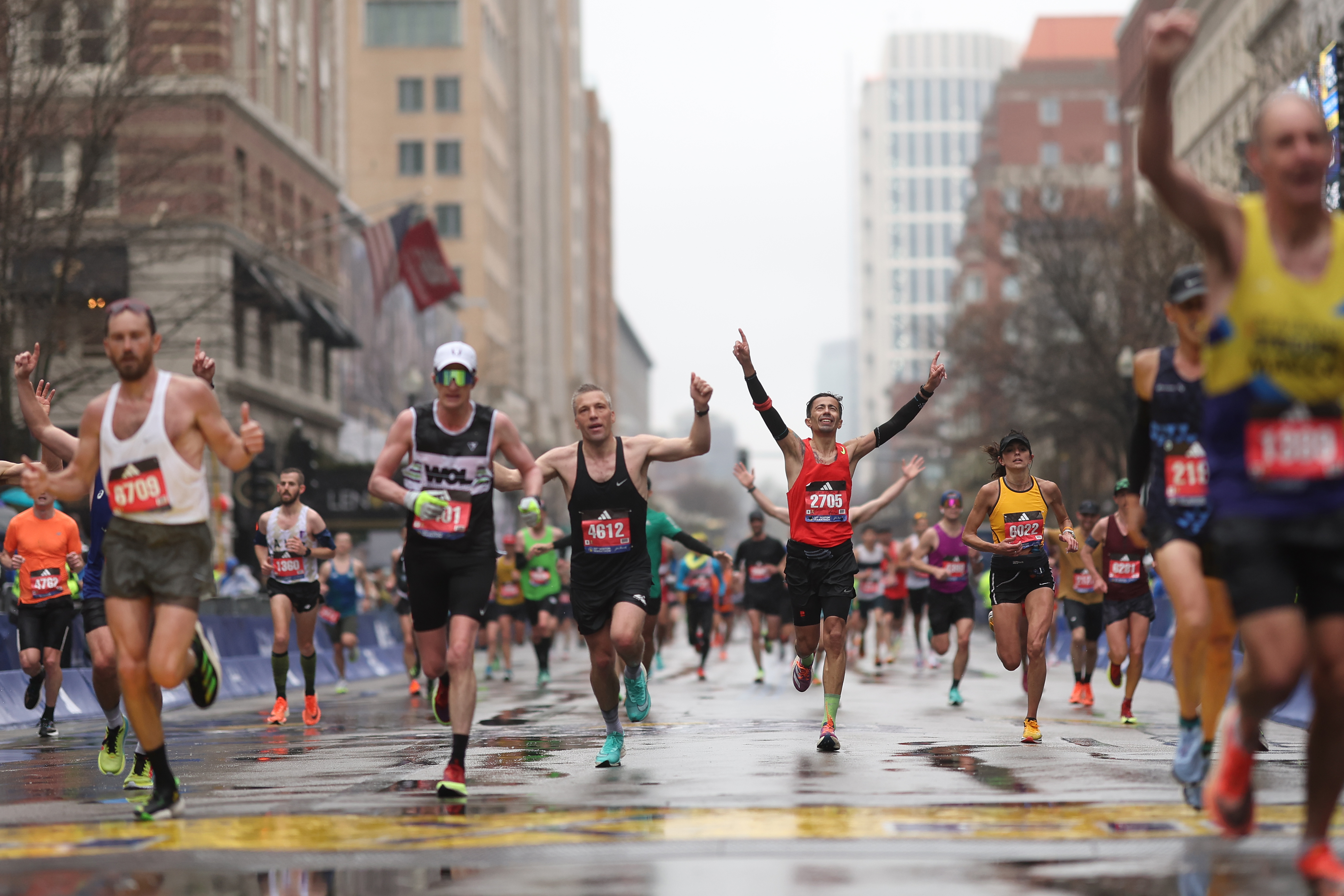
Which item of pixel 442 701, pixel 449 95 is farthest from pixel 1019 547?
pixel 449 95

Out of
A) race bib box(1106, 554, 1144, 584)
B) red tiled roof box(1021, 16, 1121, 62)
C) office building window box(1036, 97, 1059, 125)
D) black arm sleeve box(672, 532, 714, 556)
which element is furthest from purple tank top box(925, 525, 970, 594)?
red tiled roof box(1021, 16, 1121, 62)

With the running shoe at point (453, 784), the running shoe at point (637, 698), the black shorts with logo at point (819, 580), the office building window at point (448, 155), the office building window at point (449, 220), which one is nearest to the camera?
the running shoe at point (453, 784)

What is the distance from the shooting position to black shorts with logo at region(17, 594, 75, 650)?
50.5ft

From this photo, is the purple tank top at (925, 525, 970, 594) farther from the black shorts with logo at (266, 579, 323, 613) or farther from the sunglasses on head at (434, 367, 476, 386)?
the sunglasses on head at (434, 367, 476, 386)

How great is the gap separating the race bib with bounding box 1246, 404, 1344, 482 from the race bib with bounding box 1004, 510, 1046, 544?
743 centimetres

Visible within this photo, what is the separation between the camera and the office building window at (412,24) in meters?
87.5

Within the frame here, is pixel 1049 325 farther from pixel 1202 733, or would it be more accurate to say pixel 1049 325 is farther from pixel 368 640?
pixel 1202 733

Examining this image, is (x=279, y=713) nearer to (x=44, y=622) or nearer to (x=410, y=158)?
(x=44, y=622)

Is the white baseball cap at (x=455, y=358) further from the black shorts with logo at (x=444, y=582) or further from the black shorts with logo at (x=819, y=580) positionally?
the black shorts with logo at (x=819, y=580)

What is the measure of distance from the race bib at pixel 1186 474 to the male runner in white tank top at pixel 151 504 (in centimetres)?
406

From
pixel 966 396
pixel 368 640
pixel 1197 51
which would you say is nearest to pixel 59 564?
pixel 368 640

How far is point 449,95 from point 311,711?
7457 cm

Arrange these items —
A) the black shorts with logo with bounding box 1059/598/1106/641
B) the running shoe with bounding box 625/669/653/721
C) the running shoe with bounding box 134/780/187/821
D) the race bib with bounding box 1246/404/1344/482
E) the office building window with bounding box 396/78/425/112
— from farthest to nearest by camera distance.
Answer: the office building window with bounding box 396/78/425/112 → the black shorts with logo with bounding box 1059/598/1106/641 → the running shoe with bounding box 625/669/653/721 → the running shoe with bounding box 134/780/187/821 → the race bib with bounding box 1246/404/1344/482

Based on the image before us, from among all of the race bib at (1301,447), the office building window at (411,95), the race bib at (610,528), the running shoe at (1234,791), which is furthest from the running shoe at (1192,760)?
the office building window at (411,95)
